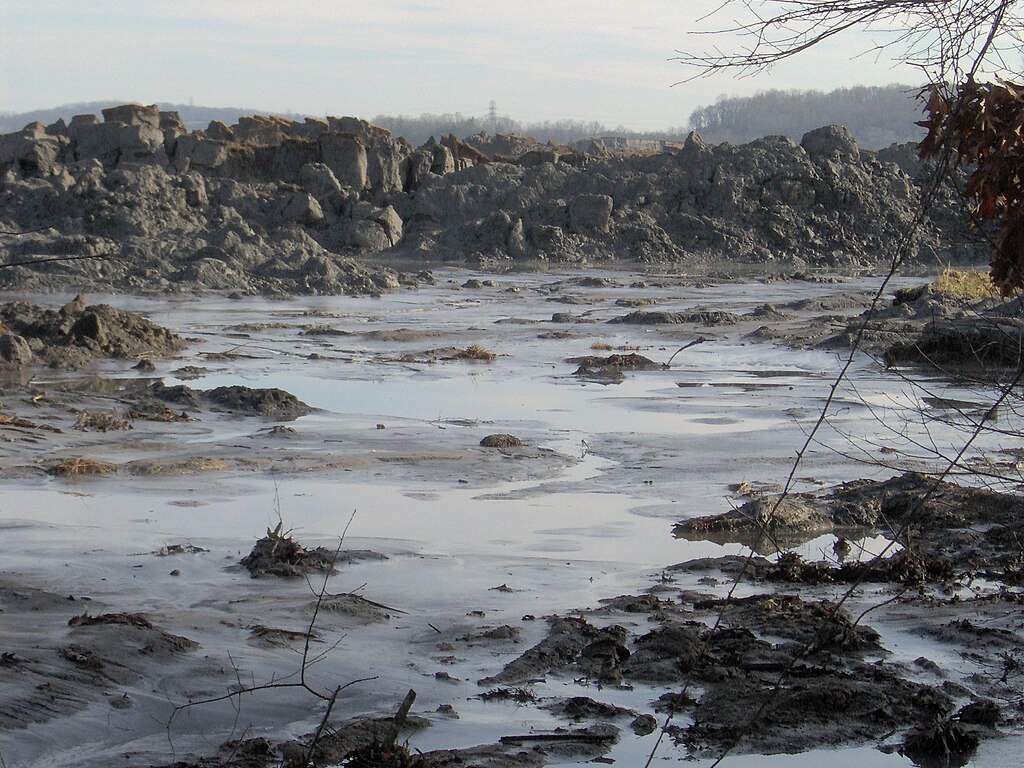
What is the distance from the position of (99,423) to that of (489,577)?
17.0 ft

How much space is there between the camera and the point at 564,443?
10.4m

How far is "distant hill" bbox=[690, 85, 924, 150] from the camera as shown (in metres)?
112

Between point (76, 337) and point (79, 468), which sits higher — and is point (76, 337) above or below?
below

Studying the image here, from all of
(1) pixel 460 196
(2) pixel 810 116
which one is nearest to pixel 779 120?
(2) pixel 810 116

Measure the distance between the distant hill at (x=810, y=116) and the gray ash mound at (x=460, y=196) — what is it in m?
65.6

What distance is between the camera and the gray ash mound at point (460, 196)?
34.8m

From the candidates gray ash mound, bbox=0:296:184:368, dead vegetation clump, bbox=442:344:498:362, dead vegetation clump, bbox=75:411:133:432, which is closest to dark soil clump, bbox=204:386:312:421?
dead vegetation clump, bbox=75:411:133:432

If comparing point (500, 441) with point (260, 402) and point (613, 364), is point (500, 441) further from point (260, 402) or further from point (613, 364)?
point (613, 364)

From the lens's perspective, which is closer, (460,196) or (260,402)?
(260,402)

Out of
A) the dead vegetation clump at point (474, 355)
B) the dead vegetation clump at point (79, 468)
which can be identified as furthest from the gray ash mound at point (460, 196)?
the dead vegetation clump at point (79, 468)

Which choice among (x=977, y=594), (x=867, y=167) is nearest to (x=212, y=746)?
(x=977, y=594)

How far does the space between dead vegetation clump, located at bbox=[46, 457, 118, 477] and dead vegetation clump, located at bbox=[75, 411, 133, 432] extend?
1.54 meters

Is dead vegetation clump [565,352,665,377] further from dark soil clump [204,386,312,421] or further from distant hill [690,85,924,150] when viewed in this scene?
distant hill [690,85,924,150]

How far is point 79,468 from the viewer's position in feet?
28.5
